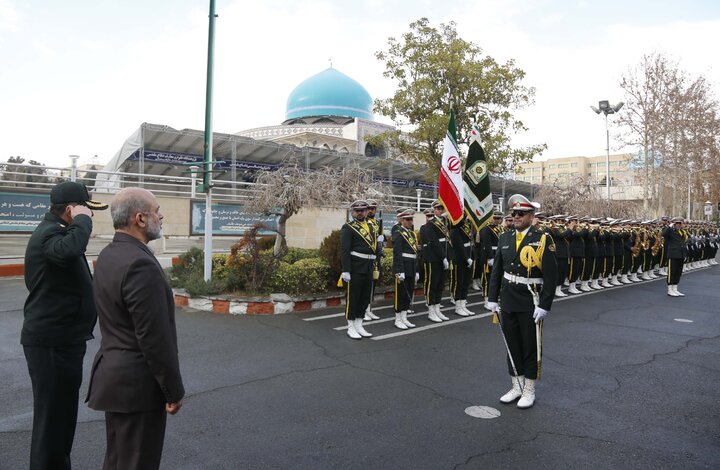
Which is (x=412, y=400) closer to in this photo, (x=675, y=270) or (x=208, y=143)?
(x=208, y=143)

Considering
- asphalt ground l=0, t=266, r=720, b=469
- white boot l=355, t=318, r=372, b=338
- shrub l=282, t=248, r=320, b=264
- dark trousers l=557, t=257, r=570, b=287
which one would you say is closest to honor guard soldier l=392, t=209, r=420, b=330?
asphalt ground l=0, t=266, r=720, b=469

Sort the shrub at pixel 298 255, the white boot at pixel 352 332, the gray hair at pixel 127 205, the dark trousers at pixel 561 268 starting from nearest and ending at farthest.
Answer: the gray hair at pixel 127 205
the white boot at pixel 352 332
the shrub at pixel 298 255
the dark trousers at pixel 561 268

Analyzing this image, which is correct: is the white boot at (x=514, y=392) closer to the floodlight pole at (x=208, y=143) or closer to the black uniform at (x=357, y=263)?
the black uniform at (x=357, y=263)

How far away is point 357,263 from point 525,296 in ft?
10.1

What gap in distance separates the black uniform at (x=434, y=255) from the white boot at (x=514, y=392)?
3759 mm

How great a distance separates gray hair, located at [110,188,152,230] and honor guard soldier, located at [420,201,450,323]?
6549 millimetres

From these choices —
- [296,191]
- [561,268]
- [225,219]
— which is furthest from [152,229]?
[561,268]

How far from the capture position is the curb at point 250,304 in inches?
332

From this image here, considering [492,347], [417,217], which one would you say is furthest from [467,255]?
[417,217]

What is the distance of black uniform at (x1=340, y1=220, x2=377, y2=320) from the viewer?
7.22 metres

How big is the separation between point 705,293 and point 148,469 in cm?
1385

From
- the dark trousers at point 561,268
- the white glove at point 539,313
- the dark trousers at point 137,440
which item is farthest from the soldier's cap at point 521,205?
the dark trousers at point 561,268

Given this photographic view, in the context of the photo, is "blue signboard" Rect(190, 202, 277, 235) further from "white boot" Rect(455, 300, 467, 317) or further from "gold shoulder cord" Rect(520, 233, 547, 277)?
"gold shoulder cord" Rect(520, 233, 547, 277)

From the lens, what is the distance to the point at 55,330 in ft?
9.71
